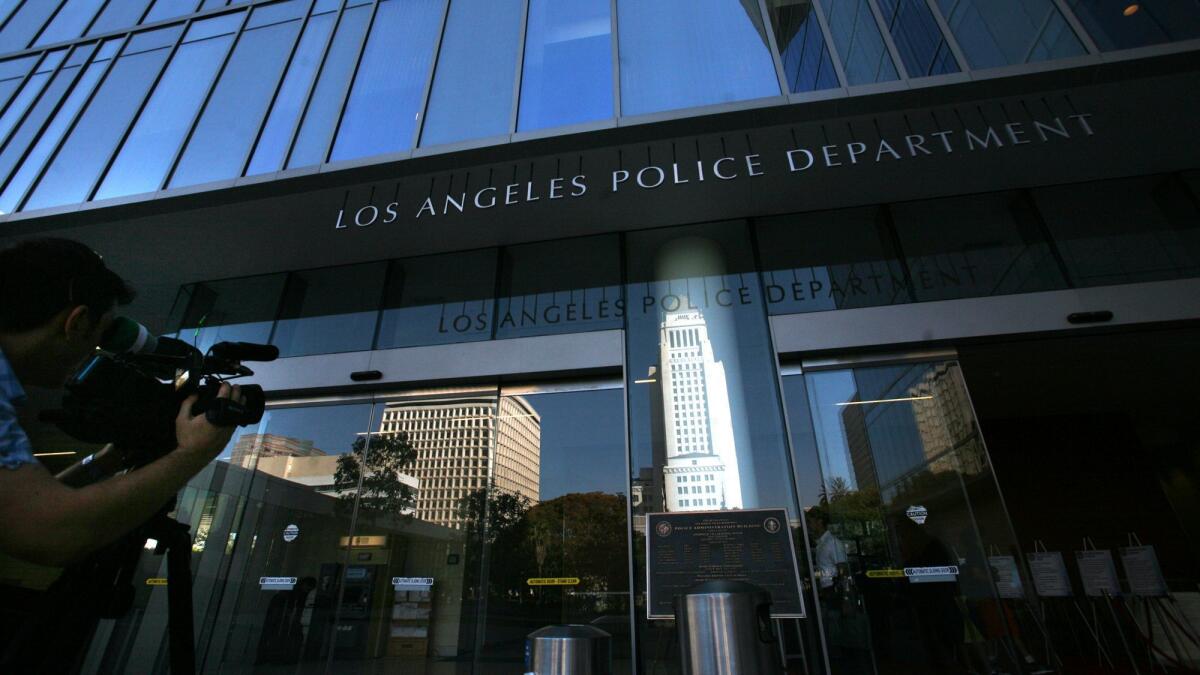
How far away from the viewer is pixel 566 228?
25.0 feet

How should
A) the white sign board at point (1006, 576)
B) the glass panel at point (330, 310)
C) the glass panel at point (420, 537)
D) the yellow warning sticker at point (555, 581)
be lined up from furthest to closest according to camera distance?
the glass panel at point (330, 310), the glass panel at point (420, 537), the yellow warning sticker at point (555, 581), the white sign board at point (1006, 576)

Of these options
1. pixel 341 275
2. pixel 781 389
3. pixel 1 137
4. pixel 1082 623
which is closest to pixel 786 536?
pixel 781 389

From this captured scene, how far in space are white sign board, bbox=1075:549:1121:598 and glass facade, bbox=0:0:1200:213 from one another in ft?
21.1

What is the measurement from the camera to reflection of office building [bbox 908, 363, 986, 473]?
18.5ft

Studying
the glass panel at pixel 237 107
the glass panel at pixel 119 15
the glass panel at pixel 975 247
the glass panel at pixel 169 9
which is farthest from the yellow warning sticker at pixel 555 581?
the glass panel at pixel 119 15

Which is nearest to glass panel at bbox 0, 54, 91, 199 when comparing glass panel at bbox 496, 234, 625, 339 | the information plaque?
glass panel at bbox 496, 234, 625, 339

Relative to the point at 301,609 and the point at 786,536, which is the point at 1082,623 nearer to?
the point at 786,536

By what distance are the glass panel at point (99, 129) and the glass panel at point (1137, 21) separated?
12.3 meters

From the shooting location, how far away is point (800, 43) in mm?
7098

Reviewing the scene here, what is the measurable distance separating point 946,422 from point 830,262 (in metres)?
2.36

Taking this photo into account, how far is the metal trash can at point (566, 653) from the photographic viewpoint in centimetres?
295

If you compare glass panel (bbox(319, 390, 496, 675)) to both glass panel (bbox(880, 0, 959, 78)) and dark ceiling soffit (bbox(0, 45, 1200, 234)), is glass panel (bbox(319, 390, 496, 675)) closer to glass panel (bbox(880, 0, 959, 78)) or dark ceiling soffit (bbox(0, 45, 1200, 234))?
dark ceiling soffit (bbox(0, 45, 1200, 234))

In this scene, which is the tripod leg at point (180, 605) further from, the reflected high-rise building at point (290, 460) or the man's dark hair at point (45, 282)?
the reflected high-rise building at point (290, 460)

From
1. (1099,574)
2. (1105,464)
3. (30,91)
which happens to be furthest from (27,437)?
(1105,464)
